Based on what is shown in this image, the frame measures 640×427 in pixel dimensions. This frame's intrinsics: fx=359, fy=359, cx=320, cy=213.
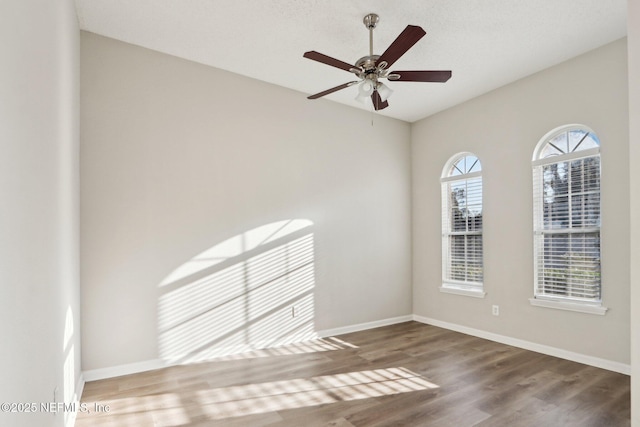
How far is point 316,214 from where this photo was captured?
4793mm

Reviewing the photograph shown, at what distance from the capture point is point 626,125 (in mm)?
3422

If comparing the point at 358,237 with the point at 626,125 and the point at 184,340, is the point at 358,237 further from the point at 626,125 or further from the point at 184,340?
the point at 626,125

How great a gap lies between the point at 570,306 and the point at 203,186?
4120 mm

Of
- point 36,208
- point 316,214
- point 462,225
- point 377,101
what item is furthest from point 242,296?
point 462,225

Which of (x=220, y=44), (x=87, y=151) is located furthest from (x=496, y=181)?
(x=87, y=151)

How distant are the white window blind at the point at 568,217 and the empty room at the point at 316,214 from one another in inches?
0.9

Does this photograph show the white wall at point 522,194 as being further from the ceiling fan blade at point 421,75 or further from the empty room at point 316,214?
the ceiling fan blade at point 421,75

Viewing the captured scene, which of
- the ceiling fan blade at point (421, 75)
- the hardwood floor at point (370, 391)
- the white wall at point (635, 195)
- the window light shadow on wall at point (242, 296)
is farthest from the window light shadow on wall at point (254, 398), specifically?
the ceiling fan blade at point (421, 75)

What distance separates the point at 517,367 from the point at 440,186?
8.70 ft

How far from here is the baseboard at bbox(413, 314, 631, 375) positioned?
3.44 meters

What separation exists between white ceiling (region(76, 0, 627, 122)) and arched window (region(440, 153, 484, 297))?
4.29 ft

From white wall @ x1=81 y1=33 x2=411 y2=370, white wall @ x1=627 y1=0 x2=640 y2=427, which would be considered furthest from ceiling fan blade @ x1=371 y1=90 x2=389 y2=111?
white wall @ x1=627 y1=0 x2=640 y2=427

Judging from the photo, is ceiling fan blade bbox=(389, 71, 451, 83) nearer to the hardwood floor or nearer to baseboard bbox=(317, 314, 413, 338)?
the hardwood floor

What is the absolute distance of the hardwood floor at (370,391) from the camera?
8.60 ft
